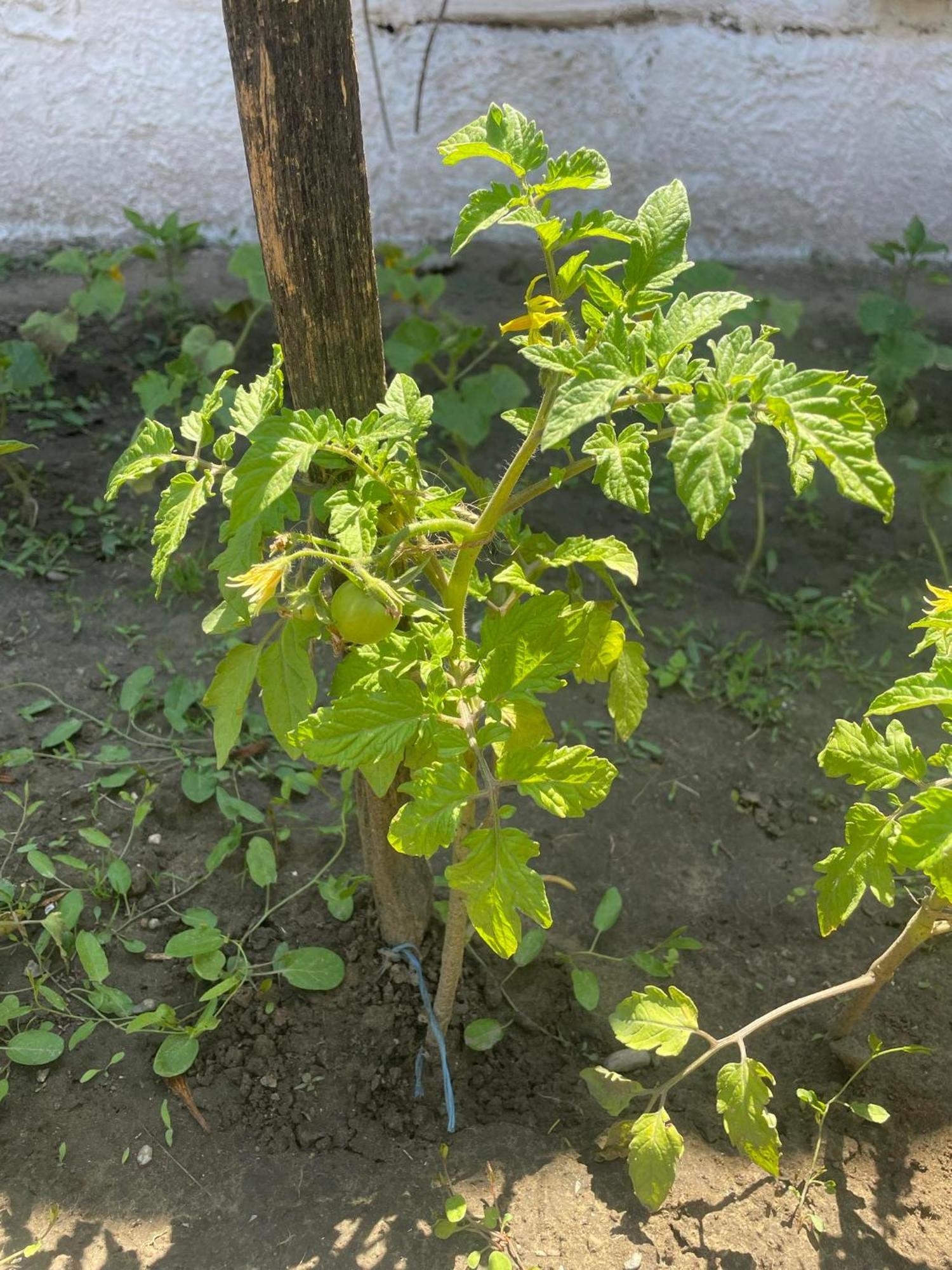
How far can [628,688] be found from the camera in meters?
1.59

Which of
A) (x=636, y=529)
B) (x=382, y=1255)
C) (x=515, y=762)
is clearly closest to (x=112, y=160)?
A: (x=636, y=529)

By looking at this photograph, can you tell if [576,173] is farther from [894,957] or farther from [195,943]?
[195,943]

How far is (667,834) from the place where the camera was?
7.58ft

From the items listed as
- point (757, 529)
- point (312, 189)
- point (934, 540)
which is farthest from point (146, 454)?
point (757, 529)

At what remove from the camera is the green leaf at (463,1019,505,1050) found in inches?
72.2

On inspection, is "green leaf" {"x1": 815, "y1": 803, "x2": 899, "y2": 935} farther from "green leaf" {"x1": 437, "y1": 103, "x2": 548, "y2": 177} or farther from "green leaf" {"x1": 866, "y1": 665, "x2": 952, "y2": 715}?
"green leaf" {"x1": 437, "y1": 103, "x2": 548, "y2": 177}

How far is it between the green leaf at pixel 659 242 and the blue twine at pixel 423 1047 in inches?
48.1

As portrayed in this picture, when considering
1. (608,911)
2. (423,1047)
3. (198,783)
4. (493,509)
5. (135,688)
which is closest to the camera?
(493,509)

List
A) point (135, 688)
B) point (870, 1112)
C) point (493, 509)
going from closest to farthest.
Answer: point (493, 509), point (870, 1112), point (135, 688)

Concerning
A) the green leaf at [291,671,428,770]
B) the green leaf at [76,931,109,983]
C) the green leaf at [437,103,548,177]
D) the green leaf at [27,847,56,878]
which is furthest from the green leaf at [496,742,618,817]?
the green leaf at [27,847,56,878]

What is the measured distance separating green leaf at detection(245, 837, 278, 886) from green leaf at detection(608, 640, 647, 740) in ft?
2.62

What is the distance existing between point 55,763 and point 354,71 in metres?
1.54

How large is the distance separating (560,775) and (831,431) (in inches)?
20.4

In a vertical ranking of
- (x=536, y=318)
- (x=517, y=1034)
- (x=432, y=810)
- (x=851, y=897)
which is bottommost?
(x=517, y=1034)
